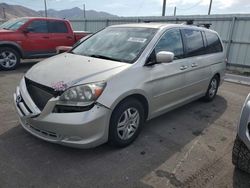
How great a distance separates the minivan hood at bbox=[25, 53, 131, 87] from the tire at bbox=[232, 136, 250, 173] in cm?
163

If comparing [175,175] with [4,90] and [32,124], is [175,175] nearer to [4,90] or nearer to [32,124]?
[32,124]

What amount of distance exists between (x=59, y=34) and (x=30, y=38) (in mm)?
1175

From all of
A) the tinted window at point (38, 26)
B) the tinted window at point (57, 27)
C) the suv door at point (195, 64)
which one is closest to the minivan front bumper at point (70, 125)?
the suv door at point (195, 64)

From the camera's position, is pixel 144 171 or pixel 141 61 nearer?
pixel 144 171

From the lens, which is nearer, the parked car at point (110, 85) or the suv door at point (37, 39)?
the parked car at point (110, 85)

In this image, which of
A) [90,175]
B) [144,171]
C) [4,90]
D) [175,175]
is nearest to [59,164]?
[90,175]

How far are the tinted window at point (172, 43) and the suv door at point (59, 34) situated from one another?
19.8ft

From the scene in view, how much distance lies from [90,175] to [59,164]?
431 millimetres

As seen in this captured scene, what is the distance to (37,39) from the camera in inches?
328

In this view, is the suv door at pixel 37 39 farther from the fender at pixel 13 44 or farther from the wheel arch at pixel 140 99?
the wheel arch at pixel 140 99

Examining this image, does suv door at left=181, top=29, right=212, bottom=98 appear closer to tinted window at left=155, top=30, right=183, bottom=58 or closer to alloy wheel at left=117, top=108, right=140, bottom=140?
tinted window at left=155, top=30, right=183, bottom=58

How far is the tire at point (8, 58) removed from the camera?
25.2 ft

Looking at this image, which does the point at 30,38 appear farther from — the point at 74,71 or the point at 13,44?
the point at 74,71

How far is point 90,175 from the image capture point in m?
2.63
